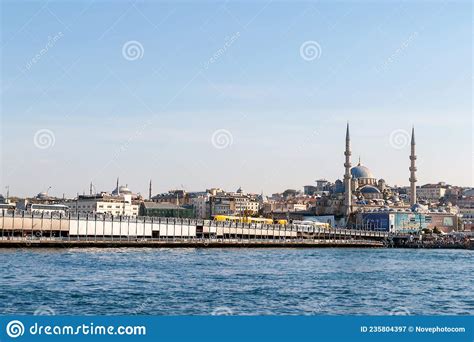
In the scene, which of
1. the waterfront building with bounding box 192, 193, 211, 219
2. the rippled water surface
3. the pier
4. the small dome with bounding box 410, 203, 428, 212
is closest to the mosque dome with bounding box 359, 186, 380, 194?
the small dome with bounding box 410, 203, 428, 212

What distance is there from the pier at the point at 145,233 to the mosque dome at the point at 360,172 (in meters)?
34.1

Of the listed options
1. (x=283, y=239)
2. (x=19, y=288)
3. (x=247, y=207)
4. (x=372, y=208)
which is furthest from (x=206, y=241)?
(x=247, y=207)

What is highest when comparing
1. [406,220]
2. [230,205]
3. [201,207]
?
[230,205]

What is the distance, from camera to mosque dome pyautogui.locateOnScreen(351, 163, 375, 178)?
3878 inches

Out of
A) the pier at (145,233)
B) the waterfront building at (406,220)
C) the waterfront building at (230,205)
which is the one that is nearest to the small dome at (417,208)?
the waterfront building at (406,220)

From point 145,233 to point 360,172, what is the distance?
57.1 metres

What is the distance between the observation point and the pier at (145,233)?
38.2 m

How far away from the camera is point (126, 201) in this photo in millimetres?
83938

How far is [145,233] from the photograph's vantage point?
45.9 m

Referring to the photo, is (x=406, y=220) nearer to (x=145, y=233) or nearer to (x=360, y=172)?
(x=360, y=172)

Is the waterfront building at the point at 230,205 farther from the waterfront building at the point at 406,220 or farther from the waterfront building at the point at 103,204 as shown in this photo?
the waterfront building at the point at 406,220

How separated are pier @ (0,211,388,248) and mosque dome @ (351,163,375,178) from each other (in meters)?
34.1

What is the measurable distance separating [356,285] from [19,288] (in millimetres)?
8199

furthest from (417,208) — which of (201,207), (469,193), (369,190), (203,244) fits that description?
(203,244)
